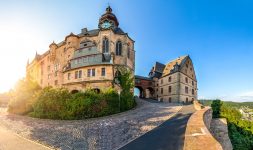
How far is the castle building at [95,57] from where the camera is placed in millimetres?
35562

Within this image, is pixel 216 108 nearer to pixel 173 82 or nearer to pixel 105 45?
pixel 105 45

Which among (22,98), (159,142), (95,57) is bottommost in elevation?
(159,142)

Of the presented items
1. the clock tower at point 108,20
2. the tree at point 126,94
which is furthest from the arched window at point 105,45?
the tree at point 126,94

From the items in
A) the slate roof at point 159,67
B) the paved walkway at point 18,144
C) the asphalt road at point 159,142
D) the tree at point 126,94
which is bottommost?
the paved walkway at point 18,144

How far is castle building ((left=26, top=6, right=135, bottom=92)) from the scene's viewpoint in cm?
3556

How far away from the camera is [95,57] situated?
37.3 meters

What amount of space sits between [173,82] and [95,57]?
21.7m

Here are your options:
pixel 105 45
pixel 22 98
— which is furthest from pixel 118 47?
pixel 22 98

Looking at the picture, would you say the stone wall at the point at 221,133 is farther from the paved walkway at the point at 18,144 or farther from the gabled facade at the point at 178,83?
the gabled facade at the point at 178,83

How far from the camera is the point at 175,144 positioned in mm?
8922

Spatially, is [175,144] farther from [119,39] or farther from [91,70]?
[119,39]

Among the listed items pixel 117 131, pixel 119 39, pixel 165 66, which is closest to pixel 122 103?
pixel 117 131

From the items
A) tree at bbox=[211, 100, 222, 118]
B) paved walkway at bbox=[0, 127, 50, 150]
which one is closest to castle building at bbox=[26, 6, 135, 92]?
tree at bbox=[211, 100, 222, 118]

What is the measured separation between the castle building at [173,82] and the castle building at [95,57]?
1201cm
